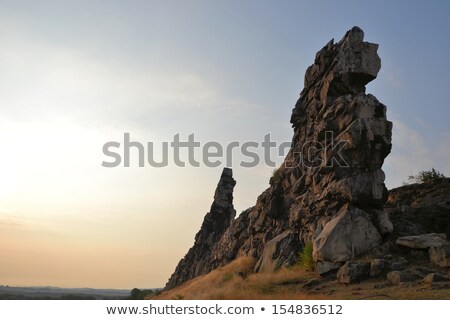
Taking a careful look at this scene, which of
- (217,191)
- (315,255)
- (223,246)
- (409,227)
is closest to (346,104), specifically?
(409,227)

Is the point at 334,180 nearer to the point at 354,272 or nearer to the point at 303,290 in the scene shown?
the point at 354,272

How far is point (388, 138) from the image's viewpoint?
2917 centimetres

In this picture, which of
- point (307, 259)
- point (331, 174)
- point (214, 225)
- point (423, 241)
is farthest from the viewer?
point (214, 225)

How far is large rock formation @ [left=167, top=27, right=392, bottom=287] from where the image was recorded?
26531mm

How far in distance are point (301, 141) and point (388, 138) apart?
29.8 feet

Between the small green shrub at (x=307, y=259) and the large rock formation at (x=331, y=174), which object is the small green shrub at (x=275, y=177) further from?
the small green shrub at (x=307, y=259)

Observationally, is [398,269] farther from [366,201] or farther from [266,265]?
[266,265]

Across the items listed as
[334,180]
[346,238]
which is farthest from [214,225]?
[346,238]

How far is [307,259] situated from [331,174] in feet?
22.2

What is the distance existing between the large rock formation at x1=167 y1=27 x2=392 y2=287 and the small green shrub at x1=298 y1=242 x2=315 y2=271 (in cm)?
81

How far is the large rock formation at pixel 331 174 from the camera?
26531 mm

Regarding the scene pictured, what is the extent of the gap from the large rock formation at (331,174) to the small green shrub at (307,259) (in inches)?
31.9

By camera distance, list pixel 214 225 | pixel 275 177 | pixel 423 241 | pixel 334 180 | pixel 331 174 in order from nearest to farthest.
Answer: pixel 423 241 → pixel 334 180 → pixel 331 174 → pixel 275 177 → pixel 214 225

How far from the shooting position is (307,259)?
87.8 ft
